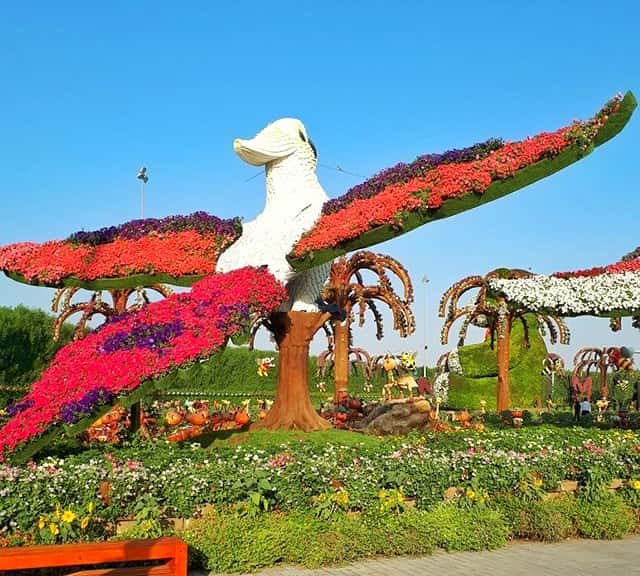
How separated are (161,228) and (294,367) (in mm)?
2589

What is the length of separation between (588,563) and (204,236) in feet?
19.7

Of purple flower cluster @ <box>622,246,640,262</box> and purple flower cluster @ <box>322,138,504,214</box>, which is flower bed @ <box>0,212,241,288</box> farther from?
purple flower cluster @ <box>622,246,640,262</box>

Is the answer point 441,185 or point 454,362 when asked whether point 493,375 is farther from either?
point 441,185

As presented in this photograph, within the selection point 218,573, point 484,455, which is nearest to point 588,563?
point 484,455

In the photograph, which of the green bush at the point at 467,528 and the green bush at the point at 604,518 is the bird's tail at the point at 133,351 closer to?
the green bush at the point at 467,528

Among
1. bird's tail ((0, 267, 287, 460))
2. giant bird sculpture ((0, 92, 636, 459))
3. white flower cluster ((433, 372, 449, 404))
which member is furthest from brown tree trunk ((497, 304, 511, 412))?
bird's tail ((0, 267, 287, 460))

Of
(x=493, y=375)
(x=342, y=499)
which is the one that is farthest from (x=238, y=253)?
(x=493, y=375)

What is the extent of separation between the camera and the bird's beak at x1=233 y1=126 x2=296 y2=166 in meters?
9.62

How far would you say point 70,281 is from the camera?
32.2ft

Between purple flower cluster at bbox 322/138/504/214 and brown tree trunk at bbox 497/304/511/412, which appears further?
brown tree trunk at bbox 497/304/511/412

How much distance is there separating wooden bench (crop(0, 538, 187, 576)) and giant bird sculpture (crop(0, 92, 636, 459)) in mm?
2286

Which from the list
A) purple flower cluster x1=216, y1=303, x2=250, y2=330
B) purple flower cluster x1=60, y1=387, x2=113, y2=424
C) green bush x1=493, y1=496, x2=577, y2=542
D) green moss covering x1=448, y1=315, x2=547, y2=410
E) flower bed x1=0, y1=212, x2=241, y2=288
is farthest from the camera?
green moss covering x1=448, y1=315, x2=547, y2=410

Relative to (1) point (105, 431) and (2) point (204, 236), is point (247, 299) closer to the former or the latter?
→ (2) point (204, 236)

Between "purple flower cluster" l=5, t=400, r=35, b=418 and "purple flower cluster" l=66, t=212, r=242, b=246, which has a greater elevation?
"purple flower cluster" l=66, t=212, r=242, b=246
